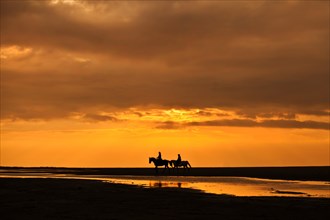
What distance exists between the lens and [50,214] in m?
22.1

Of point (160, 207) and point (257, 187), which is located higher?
point (160, 207)

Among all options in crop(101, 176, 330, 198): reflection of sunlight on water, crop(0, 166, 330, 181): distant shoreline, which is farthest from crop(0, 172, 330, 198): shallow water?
crop(0, 166, 330, 181): distant shoreline

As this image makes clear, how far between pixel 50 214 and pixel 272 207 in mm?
11307

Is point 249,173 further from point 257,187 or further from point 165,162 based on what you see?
point 257,187

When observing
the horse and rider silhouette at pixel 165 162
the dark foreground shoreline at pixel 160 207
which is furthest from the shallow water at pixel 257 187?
the horse and rider silhouette at pixel 165 162

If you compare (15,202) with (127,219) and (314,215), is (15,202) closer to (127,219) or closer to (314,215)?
(127,219)

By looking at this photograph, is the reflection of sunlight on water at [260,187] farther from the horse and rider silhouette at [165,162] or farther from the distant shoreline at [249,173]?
the horse and rider silhouette at [165,162]

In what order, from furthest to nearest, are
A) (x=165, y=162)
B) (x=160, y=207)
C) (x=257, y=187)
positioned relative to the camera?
(x=165, y=162)
(x=257, y=187)
(x=160, y=207)

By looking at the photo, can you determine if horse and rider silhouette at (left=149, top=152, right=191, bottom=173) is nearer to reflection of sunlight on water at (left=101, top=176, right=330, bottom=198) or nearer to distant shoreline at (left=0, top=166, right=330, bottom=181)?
distant shoreline at (left=0, top=166, right=330, bottom=181)

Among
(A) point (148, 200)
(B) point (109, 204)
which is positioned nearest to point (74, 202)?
(B) point (109, 204)

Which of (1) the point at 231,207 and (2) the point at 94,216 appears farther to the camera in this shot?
(1) the point at 231,207

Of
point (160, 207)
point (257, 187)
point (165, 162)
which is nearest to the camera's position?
point (160, 207)

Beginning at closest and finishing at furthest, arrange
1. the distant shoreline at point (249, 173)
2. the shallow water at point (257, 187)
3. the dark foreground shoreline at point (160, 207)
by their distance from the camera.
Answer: the dark foreground shoreline at point (160, 207) → the shallow water at point (257, 187) → the distant shoreline at point (249, 173)

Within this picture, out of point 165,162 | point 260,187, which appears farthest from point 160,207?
point 165,162
